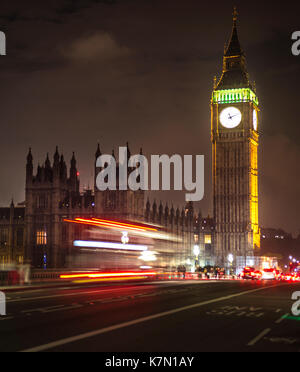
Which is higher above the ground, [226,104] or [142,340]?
[226,104]

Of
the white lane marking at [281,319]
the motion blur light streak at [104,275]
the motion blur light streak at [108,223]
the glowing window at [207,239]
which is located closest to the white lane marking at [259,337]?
the white lane marking at [281,319]

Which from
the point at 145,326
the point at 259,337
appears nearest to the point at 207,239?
the point at 145,326

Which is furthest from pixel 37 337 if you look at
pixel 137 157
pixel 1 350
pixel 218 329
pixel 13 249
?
pixel 13 249

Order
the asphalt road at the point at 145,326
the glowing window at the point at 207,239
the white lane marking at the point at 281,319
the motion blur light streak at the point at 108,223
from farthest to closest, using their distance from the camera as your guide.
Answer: the glowing window at the point at 207,239 < the motion blur light streak at the point at 108,223 < the white lane marking at the point at 281,319 < the asphalt road at the point at 145,326

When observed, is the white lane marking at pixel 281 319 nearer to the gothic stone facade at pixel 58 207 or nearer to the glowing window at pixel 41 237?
the gothic stone facade at pixel 58 207

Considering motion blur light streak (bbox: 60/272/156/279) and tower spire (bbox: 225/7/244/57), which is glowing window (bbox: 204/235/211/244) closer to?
tower spire (bbox: 225/7/244/57)

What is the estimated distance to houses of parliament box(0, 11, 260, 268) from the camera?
8850cm

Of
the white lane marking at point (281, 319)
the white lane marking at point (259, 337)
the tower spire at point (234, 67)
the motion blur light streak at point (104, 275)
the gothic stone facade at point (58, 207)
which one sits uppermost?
the tower spire at point (234, 67)

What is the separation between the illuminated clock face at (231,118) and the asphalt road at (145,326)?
90743 millimetres

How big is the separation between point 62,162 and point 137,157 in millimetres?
11933

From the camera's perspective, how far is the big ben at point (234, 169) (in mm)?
108312

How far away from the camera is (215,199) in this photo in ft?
362

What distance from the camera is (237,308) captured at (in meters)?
19.8
